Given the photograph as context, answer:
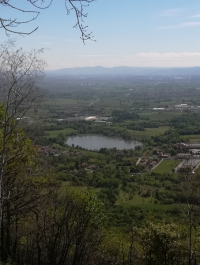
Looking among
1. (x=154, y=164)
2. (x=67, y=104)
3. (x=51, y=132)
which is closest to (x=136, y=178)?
(x=154, y=164)

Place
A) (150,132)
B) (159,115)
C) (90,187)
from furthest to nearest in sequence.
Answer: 1. (159,115)
2. (150,132)
3. (90,187)

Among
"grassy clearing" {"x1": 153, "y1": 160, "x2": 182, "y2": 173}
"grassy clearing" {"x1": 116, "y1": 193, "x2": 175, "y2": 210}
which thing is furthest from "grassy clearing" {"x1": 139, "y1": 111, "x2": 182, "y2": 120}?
"grassy clearing" {"x1": 116, "y1": 193, "x2": 175, "y2": 210}

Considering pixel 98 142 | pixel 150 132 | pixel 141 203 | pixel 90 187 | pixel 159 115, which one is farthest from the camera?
pixel 159 115

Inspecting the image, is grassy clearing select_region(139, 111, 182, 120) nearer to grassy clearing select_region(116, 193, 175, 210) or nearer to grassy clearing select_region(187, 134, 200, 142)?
grassy clearing select_region(187, 134, 200, 142)

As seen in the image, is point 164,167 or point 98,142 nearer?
point 164,167

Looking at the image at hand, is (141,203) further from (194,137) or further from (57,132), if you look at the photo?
(57,132)

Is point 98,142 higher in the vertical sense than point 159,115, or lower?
lower

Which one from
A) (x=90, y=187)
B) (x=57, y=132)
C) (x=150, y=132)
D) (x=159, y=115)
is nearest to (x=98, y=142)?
(x=57, y=132)

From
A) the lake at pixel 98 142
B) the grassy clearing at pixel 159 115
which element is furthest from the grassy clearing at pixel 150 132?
the grassy clearing at pixel 159 115

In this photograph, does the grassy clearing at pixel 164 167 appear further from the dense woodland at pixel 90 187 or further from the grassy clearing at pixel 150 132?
the grassy clearing at pixel 150 132
